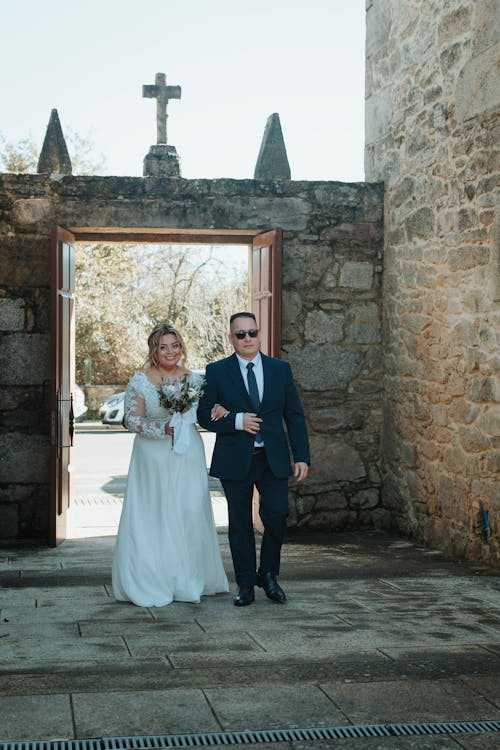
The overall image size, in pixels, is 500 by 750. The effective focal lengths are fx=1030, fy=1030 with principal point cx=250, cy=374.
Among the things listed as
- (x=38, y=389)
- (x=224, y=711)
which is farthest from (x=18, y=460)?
(x=224, y=711)

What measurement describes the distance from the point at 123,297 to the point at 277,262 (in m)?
22.2

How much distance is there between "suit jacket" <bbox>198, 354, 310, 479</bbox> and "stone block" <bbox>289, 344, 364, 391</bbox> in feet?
9.32

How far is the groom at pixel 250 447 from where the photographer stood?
5.59 m

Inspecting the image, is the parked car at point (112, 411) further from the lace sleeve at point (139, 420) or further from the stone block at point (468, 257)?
the lace sleeve at point (139, 420)

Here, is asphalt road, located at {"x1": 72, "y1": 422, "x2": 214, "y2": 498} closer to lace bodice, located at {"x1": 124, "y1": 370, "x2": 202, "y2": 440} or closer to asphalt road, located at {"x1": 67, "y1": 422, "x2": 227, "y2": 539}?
asphalt road, located at {"x1": 67, "y1": 422, "x2": 227, "y2": 539}

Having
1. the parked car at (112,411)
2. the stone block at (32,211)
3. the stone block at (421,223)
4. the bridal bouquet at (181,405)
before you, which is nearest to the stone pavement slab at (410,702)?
the bridal bouquet at (181,405)

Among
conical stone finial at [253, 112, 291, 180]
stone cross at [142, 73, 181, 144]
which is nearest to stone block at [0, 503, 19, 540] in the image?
conical stone finial at [253, 112, 291, 180]

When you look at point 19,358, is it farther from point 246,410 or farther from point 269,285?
point 246,410

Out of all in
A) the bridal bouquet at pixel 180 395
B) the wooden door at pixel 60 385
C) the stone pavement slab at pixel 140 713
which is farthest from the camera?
the wooden door at pixel 60 385

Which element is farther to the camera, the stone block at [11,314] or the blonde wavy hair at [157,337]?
the stone block at [11,314]

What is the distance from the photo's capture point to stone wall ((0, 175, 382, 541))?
8.31m

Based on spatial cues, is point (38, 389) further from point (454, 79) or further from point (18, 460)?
point (454, 79)

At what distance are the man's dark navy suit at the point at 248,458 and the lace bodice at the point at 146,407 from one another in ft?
0.88

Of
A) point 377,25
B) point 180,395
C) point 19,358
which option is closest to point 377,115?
point 377,25
